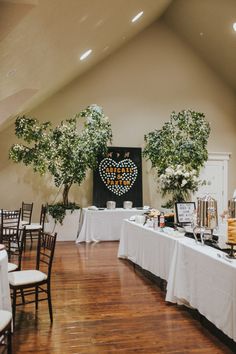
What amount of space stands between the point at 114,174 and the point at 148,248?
421 centimetres

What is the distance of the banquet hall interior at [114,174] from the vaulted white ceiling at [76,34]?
31 millimetres

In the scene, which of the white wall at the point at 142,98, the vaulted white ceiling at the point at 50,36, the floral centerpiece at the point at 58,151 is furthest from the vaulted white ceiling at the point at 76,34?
the floral centerpiece at the point at 58,151

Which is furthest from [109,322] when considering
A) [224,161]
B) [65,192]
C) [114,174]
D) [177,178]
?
[224,161]

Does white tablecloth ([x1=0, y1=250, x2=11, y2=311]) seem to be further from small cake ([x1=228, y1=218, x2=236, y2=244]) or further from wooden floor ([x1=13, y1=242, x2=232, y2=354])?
small cake ([x1=228, y1=218, x2=236, y2=244])

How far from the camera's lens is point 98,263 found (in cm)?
607

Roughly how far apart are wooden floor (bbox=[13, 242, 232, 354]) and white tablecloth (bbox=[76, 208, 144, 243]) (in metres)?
2.75

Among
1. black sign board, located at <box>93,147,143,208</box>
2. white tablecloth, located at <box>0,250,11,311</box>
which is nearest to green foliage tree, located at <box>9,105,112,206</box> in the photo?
black sign board, located at <box>93,147,143,208</box>

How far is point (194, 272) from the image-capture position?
3553mm

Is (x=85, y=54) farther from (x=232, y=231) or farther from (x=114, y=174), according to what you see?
(x=232, y=231)

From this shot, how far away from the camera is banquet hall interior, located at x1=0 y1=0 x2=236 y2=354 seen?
129 inches

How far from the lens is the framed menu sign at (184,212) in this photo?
15.6 feet

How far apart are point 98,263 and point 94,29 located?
13.1 ft

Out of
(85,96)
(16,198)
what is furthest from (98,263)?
(85,96)

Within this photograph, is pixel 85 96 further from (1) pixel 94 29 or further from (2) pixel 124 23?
(1) pixel 94 29
